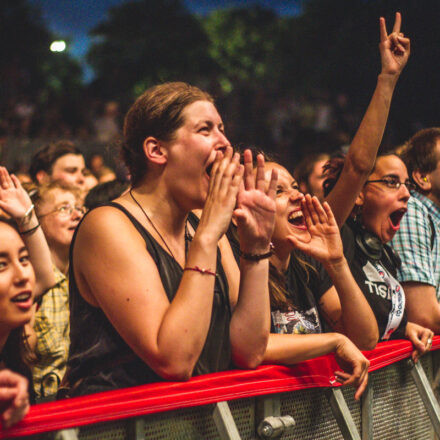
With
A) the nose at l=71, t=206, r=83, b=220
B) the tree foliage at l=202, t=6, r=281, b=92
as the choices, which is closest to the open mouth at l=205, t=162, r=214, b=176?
the nose at l=71, t=206, r=83, b=220

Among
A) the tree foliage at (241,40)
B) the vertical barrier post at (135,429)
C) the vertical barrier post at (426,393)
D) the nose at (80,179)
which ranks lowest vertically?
the tree foliage at (241,40)

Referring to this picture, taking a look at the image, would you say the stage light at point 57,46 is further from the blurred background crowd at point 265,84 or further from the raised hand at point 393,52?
the raised hand at point 393,52

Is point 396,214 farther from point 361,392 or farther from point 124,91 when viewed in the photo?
point 124,91

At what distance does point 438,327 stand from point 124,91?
38716mm

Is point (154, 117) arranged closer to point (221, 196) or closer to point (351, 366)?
point (221, 196)

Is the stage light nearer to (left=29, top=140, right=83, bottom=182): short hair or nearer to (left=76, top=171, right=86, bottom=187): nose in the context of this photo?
(left=29, top=140, right=83, bottom=182): short hair

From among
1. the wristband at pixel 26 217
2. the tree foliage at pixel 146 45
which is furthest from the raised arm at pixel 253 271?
the tree foliage at pixel 146 45

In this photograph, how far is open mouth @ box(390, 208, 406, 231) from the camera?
12.5ft

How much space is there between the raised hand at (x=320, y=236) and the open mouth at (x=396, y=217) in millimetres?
908

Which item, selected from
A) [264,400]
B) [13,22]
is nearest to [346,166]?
[264,400]

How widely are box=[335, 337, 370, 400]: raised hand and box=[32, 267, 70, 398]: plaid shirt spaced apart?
5.39ft

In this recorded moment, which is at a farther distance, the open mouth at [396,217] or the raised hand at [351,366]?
the open mouth at [396,217]

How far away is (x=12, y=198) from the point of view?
3166mm

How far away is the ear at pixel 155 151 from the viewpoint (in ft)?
8.52
